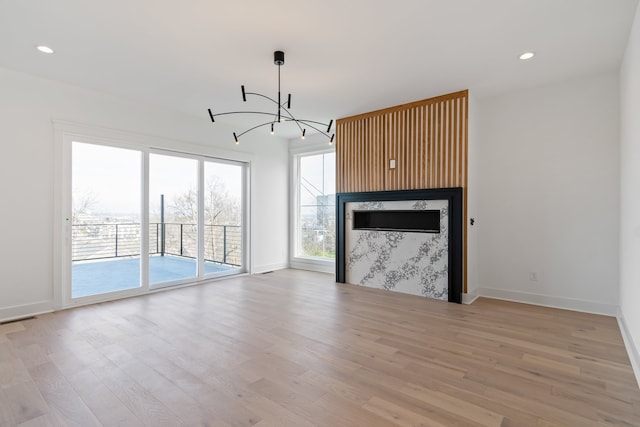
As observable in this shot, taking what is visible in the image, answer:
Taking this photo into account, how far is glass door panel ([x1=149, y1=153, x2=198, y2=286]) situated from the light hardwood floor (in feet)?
3.67

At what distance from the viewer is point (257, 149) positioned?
21.0ft

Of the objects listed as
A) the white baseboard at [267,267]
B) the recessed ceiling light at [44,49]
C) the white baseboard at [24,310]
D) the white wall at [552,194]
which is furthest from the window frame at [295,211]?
the recessed ceiling light at [44,49]

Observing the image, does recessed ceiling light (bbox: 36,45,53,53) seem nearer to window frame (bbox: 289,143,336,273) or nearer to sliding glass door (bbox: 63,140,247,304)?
sliding glass door (bbox: 63,140,247,304)

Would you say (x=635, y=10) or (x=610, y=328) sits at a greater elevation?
(x=635, y=10)

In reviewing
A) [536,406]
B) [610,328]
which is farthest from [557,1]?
[610,328]

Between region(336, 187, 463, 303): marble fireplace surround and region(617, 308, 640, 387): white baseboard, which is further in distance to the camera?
region(336, 187, 463, 303): marble fireplace surround

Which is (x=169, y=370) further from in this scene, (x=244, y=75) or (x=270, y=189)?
(x=270, y=189)

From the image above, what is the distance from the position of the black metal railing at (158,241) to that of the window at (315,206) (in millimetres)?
1391

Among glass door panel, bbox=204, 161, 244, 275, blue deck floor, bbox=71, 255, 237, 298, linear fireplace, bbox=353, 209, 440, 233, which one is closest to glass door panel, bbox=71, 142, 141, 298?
blue deck floor, bbox=71, 255, 237, 298

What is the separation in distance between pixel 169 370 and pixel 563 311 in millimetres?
4406

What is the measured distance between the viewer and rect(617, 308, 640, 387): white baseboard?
93.5 inches

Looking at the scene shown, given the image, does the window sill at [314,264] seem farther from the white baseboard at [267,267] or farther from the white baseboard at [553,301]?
the white baseboard at [553,301]

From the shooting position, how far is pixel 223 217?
233 inches

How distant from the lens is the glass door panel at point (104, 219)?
13.8 ft
